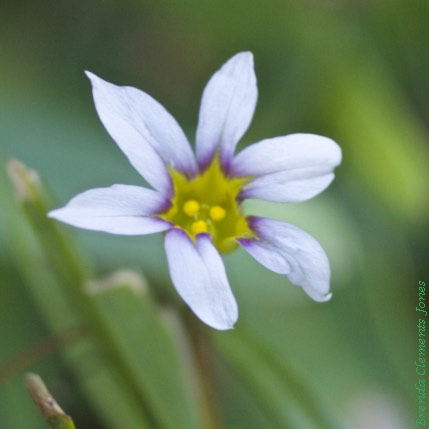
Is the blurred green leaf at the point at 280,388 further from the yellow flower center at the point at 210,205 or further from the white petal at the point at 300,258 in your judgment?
the white petal at the point at 300,258

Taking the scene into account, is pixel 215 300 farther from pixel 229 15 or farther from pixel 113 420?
pixel 229 15

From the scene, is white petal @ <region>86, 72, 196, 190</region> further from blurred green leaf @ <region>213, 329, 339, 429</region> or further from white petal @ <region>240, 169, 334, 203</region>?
blurred green leaf @ <region>213, 329, 339, 429</region>

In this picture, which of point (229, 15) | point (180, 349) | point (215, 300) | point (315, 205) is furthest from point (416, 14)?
point (215, 300)

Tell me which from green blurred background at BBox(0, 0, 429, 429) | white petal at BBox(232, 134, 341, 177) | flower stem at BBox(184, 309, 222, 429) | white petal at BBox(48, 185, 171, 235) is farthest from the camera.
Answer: green blurred background at BBox(0, 0, 429, 429)

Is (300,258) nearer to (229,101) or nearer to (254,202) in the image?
(229,101)

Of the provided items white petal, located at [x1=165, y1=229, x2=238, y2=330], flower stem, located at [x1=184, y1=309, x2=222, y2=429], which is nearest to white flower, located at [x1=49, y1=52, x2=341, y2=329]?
white petal, located at [x1=165, y1=229, x2=238, y2=330]

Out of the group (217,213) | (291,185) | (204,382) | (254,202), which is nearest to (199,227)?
(217,213)
